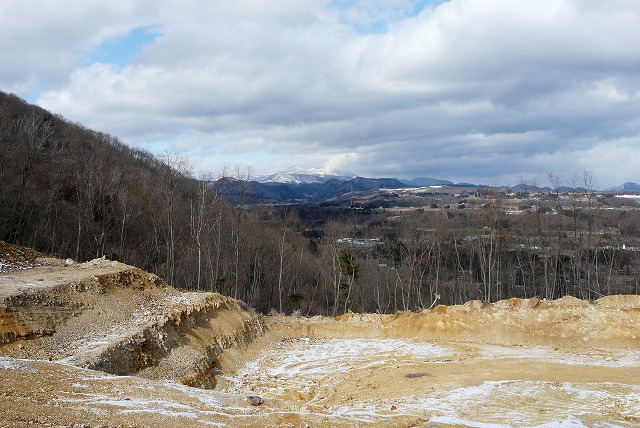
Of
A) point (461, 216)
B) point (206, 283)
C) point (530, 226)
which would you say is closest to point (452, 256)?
point (461, 216)

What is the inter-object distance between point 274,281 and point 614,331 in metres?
37.1

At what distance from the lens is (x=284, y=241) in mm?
48438

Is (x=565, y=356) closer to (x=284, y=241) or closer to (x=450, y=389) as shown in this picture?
(x=450, y=389)

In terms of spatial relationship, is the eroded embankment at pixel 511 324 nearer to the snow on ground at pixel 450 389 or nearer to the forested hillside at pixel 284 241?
the snow on ground at pixel 450 389

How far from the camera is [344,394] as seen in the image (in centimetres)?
1677

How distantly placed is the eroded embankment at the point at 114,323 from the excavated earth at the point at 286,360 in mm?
62

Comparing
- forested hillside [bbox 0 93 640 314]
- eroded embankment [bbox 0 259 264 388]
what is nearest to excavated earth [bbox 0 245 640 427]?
eroded embankment [bbox 0 259 264 388]

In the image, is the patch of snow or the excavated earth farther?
the patch of snow

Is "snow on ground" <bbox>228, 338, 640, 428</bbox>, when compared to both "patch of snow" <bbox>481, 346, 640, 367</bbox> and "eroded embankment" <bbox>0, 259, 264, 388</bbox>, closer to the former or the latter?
"patch of snow" <bbox>481, 346, 640, 367</bbox>

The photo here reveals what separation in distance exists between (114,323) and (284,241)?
31.1 m

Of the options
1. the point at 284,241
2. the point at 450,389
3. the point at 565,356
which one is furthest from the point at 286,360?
the point at 284,241

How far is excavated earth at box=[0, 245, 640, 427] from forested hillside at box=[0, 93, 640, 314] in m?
15.6

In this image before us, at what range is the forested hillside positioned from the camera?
136 ft

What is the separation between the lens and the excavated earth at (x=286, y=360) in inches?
426
